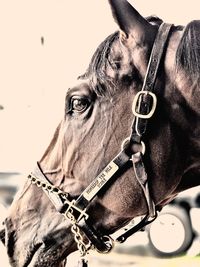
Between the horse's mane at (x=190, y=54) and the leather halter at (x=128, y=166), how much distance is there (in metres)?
0.08

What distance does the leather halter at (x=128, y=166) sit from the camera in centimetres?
226

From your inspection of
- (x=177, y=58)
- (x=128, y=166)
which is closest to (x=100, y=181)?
(x=128, y=166)

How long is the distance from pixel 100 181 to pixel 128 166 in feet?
0.49

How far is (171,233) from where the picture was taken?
769cm

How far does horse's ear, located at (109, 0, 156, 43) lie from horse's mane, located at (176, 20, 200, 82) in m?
0.16

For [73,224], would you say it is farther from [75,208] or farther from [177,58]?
[177,58]

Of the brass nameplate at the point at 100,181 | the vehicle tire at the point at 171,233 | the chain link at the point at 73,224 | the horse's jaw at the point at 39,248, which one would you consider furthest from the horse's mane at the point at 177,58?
the vehicle tire at the point at 171,233

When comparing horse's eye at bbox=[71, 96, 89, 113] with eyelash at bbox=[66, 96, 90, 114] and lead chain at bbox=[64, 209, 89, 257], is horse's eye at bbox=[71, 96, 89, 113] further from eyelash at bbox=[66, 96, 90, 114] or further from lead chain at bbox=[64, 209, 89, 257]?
lead chain at bbox=[64, 209, 89, 257]

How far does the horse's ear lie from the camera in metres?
2.25

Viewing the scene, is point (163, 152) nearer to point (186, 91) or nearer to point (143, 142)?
point (143, 142)

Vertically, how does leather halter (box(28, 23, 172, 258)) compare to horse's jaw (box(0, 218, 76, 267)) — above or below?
above

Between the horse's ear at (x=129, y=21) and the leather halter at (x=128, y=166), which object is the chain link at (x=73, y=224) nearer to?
the leather halter at (x=128, y=166)

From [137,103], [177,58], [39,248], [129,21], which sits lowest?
[39,248]

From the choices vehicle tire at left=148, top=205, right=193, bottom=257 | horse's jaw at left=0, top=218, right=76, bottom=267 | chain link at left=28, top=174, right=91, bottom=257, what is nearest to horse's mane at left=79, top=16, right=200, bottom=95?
chain link at left=28, top=174, right=91, bottom=257
